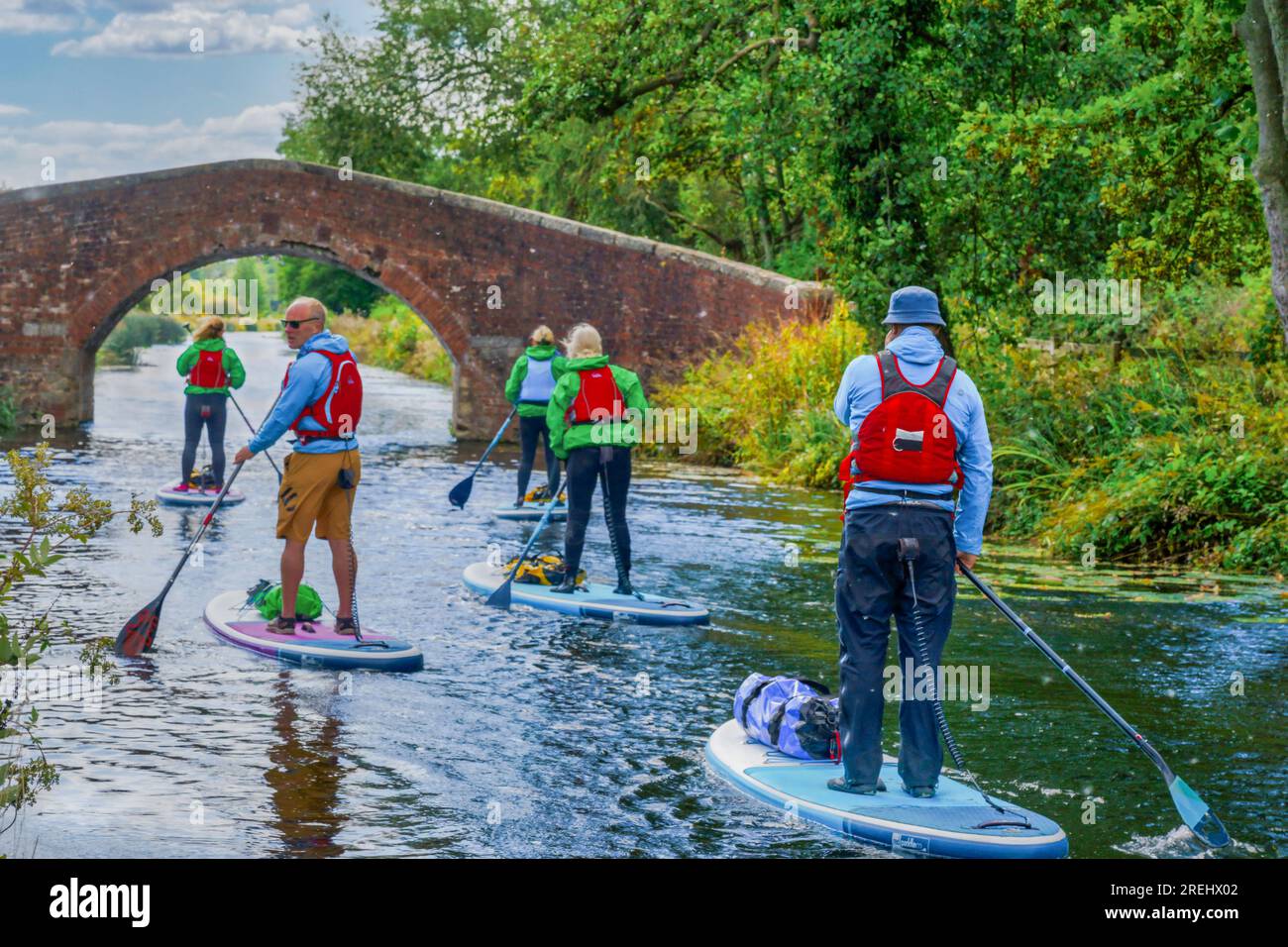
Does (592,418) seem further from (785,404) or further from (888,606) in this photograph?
(785,404)

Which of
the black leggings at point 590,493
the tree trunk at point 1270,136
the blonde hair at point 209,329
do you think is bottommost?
the black leggings at point 590,493

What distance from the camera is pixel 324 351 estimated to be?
9578 millimetres

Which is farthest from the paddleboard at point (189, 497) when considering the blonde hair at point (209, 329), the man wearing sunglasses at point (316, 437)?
the man wearing sunglasses at point (316, 437)

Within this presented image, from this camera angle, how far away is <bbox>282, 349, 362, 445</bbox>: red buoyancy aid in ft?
31.2

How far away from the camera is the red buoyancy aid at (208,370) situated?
54.7ft

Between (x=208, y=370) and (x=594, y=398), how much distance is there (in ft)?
21.9

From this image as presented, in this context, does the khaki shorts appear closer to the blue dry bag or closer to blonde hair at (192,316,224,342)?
the blue dry bag

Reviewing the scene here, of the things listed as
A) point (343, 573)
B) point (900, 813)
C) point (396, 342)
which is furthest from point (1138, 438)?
point (396, 342)

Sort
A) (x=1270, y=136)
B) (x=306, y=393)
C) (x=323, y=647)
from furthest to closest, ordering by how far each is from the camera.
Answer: (x=1270, y=136) → (x=323, y=647) → (x=306, y=393)

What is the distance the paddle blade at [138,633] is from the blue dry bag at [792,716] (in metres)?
3.75

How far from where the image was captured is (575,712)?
870 centimetres

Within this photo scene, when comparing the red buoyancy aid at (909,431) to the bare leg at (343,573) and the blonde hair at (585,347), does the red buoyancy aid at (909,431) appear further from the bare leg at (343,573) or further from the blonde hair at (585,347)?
the blonde hair at (585,347)

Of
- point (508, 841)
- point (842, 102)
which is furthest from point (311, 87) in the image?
point (508, 841)

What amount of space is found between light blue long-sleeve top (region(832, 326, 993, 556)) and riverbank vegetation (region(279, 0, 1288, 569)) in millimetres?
6708
